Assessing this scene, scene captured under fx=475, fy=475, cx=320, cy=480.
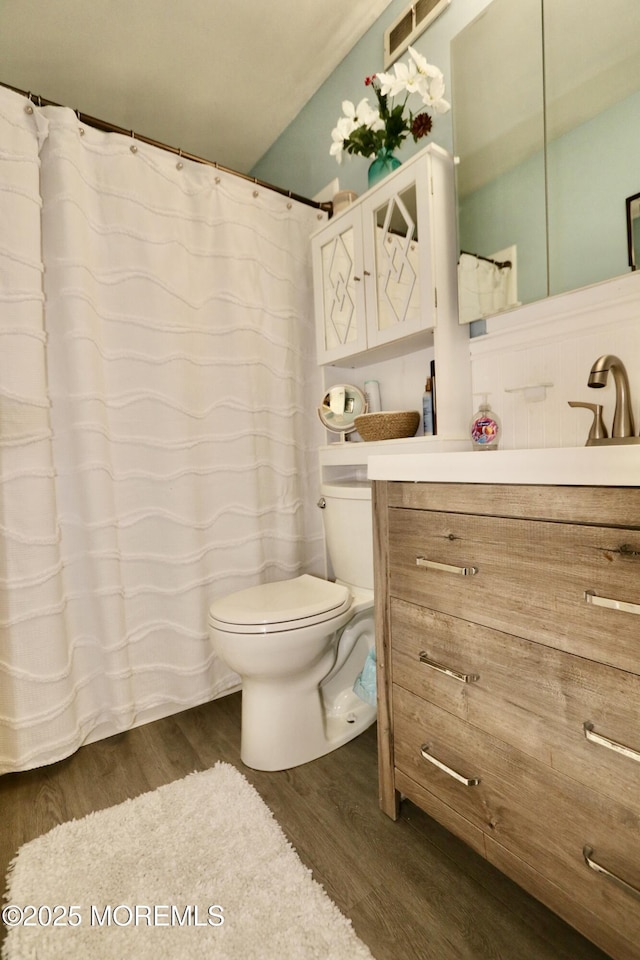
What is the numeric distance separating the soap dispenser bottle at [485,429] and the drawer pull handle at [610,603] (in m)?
0.62

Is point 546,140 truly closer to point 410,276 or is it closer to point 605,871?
point 410,276

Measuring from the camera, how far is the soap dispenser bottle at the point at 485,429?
1.27 metres

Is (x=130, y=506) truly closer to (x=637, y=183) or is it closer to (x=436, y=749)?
(x=436, y=749)

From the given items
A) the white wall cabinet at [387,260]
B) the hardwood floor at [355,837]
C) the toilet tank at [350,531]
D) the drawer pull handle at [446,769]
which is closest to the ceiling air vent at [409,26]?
the white wall cabinet at [387,260]

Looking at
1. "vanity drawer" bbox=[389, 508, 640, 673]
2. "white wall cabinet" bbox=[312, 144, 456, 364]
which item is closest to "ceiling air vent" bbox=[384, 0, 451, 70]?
"white wall cabinet" bbox=[312, 144, 456, 364]

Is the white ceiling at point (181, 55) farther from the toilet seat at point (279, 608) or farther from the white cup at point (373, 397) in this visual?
the toilet seat at point (279, 608)

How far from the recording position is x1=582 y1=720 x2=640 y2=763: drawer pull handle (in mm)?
682

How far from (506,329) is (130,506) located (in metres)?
1.29

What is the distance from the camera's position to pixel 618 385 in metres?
0.98

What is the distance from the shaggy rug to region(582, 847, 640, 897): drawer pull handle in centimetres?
43

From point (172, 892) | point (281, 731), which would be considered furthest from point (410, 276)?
point (172, 892)

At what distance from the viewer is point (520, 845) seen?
0.85 metres

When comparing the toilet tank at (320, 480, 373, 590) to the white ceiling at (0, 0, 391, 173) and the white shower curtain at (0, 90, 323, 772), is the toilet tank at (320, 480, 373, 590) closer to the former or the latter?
the white shower curtain at (0, 90, 323, 772)

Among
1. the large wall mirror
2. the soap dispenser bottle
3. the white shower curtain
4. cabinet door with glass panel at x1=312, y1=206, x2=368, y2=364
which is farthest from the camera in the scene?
cabinet door with glass panel at x1=312, y1=206, x2=368, y2=364
